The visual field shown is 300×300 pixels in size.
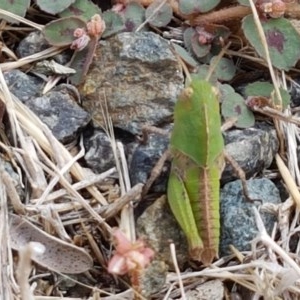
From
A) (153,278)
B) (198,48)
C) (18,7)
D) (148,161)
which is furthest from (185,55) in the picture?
(153,278)

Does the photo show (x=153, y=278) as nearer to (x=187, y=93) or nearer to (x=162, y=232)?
(x=162, y=232)

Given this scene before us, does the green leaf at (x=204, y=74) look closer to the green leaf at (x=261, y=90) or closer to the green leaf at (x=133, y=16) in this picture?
the green leaf at (x=261, y=90)

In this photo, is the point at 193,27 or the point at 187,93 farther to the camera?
the point at 193,27

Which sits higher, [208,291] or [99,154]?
[99,154]

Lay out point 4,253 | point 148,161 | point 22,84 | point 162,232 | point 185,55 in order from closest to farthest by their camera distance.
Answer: point 4,253 → point 162,232 → point 148,161 → point 22,84 → point 185,55

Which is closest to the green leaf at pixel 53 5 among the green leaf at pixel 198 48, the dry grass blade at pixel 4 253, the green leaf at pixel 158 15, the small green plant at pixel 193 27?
the small green plant at pixel 193 27

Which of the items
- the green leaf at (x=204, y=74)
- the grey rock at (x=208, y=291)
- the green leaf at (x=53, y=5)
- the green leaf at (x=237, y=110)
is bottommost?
the grey rock at (x=208, y=291)
